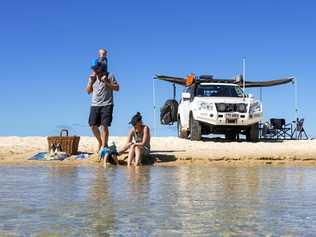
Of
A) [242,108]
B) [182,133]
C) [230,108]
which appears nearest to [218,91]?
[230,108]

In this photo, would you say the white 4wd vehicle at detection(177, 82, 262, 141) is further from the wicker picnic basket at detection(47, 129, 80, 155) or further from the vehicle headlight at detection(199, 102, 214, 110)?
the wicker picnic basket at detection(47, 129, 80, 155)

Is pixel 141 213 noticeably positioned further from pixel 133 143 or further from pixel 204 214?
pixel 133 143

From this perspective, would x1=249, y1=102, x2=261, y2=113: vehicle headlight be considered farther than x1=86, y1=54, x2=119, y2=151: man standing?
Yes

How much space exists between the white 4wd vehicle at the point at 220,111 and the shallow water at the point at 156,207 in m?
8.42

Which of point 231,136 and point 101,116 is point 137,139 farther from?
point 231,136

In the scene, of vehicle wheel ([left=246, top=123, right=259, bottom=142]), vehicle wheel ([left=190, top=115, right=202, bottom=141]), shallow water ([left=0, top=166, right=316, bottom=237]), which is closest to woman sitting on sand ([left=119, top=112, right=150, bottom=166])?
shallow water ([left=0, top=166, right=316, bottom=237])

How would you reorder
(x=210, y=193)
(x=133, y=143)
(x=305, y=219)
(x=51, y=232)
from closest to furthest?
(x=51, y=232) < (x=305, y=219) < (x=210, y=193) < (x=133, y=143)

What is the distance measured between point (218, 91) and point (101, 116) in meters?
6.30

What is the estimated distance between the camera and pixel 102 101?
1054cm

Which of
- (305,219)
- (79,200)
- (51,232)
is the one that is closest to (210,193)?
(79,200)

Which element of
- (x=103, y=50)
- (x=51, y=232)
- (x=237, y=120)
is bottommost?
(x=51, y=232)

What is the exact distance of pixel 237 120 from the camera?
50.2 ft

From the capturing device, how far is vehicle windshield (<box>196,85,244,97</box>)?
16.2 meters

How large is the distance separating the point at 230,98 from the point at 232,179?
8773 millimetres
